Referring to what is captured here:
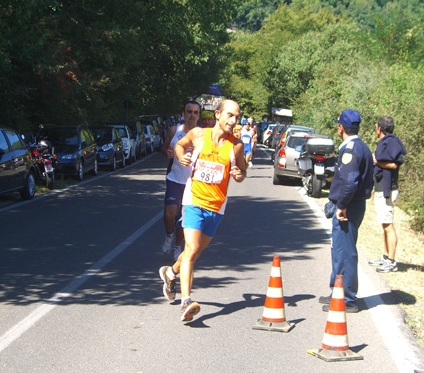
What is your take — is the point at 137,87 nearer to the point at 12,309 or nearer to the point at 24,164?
the point at 24,164

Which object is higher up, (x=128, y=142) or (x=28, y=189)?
(x=128, y=142)

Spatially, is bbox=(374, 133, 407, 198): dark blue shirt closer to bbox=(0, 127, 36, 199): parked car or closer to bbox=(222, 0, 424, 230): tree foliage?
bbox=(222, 0, 424, 230): tree foliage

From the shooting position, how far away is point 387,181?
9898mm

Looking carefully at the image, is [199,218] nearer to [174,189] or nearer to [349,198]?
[349,198]

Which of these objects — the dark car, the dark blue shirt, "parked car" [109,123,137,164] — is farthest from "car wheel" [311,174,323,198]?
"parked car" [109,123,137,164]

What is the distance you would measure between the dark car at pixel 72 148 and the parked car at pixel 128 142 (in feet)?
19.7

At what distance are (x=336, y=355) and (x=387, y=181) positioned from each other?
13.8 feet

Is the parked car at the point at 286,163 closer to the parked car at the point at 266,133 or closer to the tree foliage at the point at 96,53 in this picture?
the tree foliage at the point at 96,53

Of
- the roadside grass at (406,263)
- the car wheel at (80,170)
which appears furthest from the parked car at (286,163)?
the roadside grass at (406,263)

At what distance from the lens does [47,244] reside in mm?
11336

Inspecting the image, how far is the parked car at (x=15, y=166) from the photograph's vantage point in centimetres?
1633

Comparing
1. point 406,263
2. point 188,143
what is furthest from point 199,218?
point 406,263

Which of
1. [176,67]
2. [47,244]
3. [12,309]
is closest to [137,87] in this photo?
[176,67]

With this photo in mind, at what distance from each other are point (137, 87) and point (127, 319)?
36791 mm
